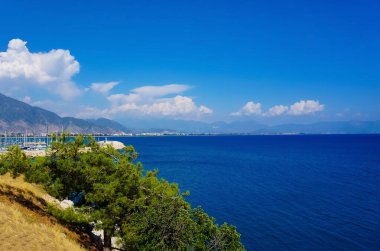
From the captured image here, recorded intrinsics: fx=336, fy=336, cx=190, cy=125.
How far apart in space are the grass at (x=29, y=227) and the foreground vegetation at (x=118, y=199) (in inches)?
62.4

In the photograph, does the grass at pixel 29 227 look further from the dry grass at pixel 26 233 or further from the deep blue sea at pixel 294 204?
the deep blue sea at pixel 294 204

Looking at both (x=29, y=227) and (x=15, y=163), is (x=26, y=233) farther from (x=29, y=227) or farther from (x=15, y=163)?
(x=15, y=163)

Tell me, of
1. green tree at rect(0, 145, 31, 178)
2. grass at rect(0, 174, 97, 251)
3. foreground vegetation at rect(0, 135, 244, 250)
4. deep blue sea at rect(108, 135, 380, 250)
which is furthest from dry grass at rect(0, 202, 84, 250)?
deep blue sea at rect(108, 135, 380, 250)

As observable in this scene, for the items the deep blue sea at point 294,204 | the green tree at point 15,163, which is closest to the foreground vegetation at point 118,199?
the green tree at point 15,163

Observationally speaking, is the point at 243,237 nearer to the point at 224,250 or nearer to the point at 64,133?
the point at 224,250

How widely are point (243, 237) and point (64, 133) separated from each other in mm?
34297

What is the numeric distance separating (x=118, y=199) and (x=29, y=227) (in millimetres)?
7459

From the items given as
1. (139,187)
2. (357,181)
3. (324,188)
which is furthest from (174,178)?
(139,187)

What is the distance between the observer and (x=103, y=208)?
1252 inches

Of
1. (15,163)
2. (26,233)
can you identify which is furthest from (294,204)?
(26,233)

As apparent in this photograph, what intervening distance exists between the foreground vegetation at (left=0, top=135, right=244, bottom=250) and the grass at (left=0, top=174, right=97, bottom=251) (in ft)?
5.20

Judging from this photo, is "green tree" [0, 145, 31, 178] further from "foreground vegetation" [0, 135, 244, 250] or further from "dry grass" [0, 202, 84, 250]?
"dry grass" [0, 202, 84, 250]

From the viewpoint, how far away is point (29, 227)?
27391 millimetres

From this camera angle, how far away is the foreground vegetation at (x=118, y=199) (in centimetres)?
2698
